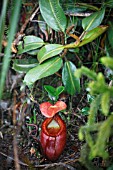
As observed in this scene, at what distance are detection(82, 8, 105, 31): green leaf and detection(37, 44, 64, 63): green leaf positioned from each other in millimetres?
187

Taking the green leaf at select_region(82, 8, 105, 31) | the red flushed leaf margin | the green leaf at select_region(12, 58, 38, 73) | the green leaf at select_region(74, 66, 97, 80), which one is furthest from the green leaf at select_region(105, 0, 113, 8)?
the green leaf at select_region(74, 66, 97, 80)

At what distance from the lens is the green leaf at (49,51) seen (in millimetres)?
1804

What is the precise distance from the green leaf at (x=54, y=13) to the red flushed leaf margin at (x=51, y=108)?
437mm

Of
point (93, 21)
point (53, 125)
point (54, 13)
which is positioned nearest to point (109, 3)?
point (93, 21)

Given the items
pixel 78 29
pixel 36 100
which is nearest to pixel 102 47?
pixel 78 29

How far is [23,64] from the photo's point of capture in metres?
1.99

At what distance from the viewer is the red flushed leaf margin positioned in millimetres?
1682

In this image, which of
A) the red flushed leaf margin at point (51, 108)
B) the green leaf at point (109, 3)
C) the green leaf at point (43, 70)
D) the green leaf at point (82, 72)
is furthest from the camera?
the green leaf at point (109, 3)

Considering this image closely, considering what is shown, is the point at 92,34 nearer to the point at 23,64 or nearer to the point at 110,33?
the point at 110,33

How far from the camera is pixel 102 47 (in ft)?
6.88

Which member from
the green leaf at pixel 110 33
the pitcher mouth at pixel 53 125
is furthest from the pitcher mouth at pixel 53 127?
the green leaf at pixel 110 33

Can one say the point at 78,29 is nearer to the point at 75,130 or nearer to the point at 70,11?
the point at 70,11

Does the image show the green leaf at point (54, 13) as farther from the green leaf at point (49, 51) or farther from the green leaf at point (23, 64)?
the green leaf at point (23, 64)

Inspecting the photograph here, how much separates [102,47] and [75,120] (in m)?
0.49
